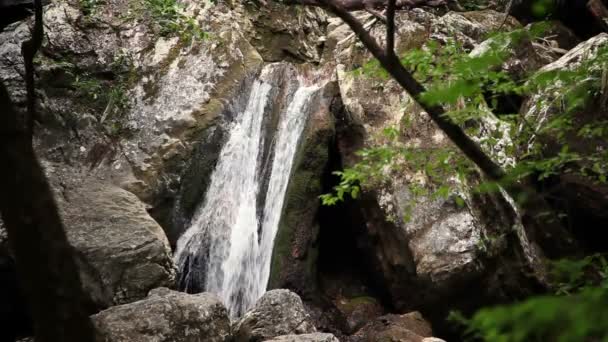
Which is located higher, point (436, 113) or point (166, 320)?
point (436, 113)

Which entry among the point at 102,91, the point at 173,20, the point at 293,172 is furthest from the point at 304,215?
the point at 173,20

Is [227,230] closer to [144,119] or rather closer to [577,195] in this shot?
[144,119]

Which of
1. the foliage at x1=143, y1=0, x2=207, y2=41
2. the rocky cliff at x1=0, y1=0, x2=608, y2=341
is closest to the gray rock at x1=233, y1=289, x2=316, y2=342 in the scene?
the rocky cliff at x1=0, y1=0, x2=608, y2=341

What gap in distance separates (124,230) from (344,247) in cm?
404

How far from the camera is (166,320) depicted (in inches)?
192

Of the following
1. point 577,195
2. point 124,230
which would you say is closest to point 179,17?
point 124,230

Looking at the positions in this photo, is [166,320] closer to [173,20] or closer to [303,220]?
[303,220]

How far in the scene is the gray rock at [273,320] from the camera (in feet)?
18.8

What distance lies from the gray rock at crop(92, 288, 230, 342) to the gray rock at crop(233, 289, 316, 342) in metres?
0.47

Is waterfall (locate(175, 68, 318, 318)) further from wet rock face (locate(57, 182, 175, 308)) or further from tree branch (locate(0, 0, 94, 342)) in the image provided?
tree branch (locate(0, 0, 94, 342))

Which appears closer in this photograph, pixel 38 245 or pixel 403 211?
pixel 38 245

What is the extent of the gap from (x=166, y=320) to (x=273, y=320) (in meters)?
1.30

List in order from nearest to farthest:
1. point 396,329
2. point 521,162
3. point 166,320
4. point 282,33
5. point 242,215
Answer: point 521,162, point 166,320, point 396,329, point 242,215, point 282,33

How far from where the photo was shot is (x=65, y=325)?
205cm
